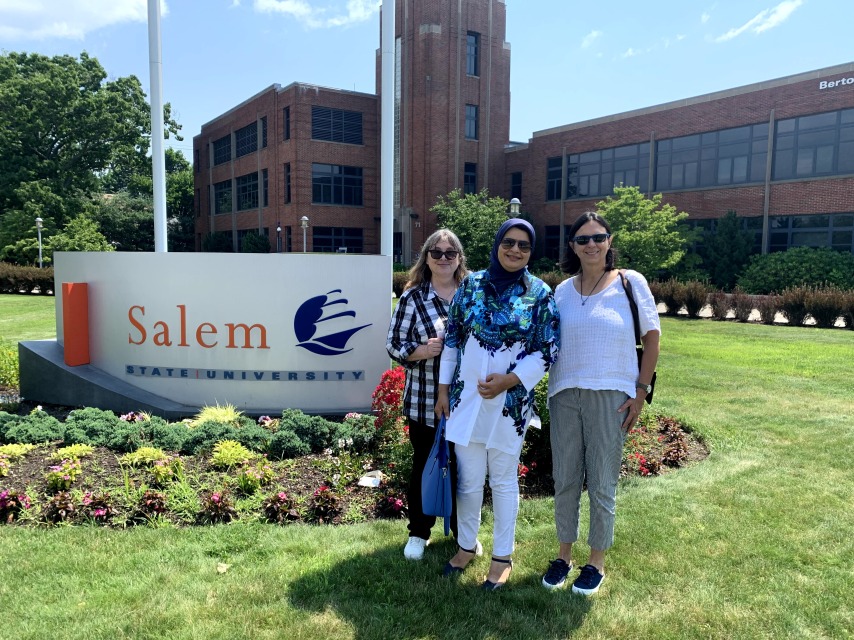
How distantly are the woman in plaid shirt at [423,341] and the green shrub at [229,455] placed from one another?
71.0 inches

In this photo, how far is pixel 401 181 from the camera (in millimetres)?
38750

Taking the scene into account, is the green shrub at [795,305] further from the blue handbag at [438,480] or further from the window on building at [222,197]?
the window on building at [222,197]

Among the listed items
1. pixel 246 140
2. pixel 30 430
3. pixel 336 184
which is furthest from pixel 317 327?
pixel 246 140

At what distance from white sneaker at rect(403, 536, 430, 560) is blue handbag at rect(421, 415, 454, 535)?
1.20 feet

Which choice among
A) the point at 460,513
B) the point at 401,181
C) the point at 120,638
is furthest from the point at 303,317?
the point at 401,181

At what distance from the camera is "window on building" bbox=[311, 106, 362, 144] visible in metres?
38.4

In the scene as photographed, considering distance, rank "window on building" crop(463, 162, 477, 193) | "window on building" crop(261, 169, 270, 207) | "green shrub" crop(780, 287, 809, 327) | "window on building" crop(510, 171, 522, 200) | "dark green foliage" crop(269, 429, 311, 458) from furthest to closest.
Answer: "window on building" crop(261, 169, 270, 207)
"window on building" crop(510, 171, 522, 200)
"window on building" crop(463, 162, 477, 193)
"green shrub" crop(780, 287, 809, 327)
"dark green foliage" crop(269, 429, 311, 458)

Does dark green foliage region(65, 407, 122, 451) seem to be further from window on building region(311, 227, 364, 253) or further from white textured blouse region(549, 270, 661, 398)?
window on building region(311, 227, 364, 253)

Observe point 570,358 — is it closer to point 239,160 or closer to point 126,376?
point 126,376

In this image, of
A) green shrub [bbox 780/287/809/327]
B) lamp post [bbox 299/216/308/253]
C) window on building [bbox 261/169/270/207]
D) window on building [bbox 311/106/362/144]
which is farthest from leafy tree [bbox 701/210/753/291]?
window on building [bbox 261/169/270/207]

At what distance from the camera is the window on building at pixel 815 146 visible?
2541 centimetres

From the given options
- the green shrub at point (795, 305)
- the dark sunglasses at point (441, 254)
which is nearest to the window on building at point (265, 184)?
the green shrub at point (795, 305)

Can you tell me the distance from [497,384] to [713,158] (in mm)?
30626

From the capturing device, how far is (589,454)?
3.24 meters
